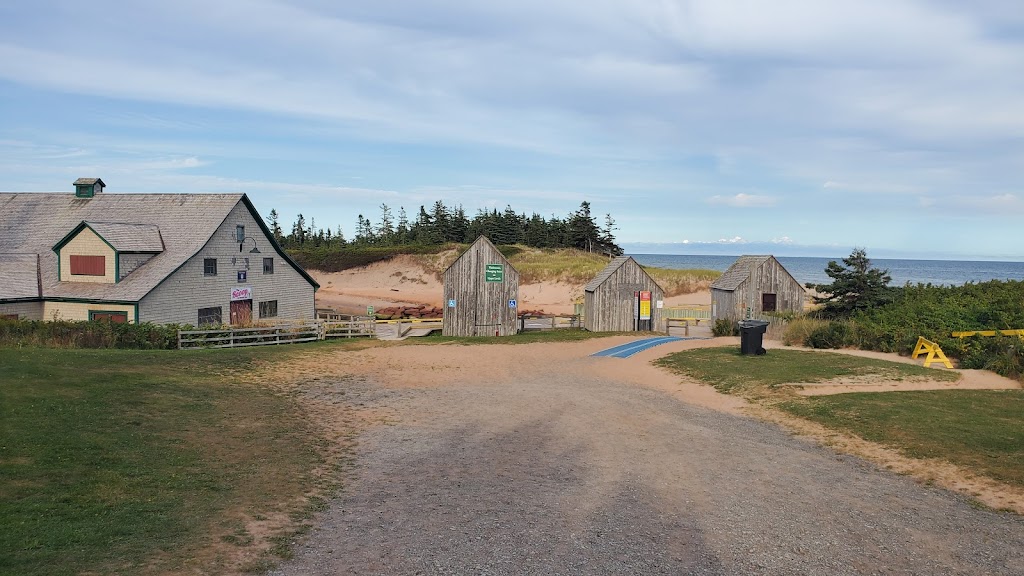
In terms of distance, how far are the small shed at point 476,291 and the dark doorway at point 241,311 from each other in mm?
11634

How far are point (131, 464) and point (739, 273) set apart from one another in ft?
131

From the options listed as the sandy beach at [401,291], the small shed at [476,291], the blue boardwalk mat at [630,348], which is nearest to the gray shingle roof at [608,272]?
the small shed at [476,291]

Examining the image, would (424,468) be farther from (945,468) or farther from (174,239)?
(174,239)

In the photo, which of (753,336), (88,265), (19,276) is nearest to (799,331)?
(753,336)

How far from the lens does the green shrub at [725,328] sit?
133ft

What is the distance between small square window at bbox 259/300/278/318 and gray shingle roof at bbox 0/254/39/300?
451 inches

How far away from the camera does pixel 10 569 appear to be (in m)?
7.69

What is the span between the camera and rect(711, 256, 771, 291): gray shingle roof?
43.5 m

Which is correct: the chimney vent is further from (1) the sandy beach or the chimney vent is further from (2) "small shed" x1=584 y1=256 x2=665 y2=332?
(2) "small shed" x1=584 y1=256 x2=665 y2=332

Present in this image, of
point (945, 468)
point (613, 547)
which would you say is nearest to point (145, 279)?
point (613, 547)

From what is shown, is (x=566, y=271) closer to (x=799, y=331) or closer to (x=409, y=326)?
(x=409, y=326)

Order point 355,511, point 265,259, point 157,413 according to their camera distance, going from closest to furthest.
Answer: point 355,511 < point 157,413 < point 265,259

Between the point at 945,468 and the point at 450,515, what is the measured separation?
9755mm

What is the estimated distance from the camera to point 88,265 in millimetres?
35000
